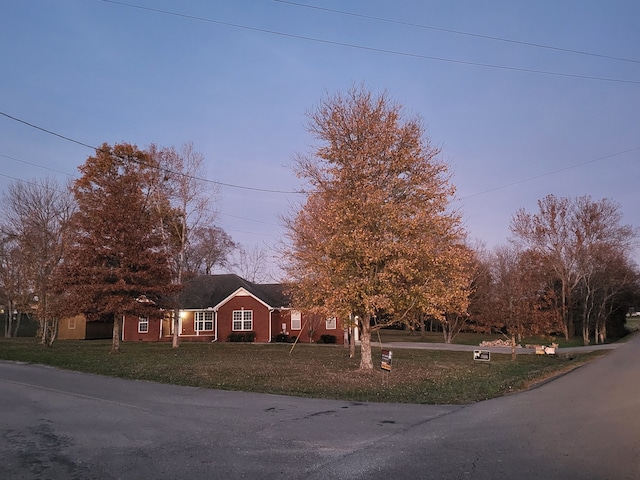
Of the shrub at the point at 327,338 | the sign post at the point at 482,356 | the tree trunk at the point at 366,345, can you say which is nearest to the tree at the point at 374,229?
the tree trunk at the point at 366,345

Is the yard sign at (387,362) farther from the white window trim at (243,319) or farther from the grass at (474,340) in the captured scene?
the white window trim at (243,319)

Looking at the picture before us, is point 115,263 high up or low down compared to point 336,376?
up

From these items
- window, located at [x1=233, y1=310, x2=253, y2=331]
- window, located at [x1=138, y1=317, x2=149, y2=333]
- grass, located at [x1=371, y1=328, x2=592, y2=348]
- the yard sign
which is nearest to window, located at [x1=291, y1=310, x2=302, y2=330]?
window, located at [x1=233, y1=310, x2=253, y2=331]

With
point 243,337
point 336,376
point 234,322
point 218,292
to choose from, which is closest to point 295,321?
point 243,337

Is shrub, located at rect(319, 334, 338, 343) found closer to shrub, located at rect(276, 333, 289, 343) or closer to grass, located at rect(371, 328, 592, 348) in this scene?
shrub, located at rect(276, 333, 289, 343)

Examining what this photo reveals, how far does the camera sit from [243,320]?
46.6 metres

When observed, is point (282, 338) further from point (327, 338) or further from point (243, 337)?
point (327, 338)

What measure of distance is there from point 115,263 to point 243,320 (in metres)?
19.1

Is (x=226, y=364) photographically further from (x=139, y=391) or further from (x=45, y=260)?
(x=45, y=260)

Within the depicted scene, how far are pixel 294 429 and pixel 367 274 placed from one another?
32.4ft

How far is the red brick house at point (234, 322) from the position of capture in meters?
46.1

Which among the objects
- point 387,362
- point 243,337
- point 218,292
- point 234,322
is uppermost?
point 218,292

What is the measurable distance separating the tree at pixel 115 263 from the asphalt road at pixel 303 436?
13.9 metres

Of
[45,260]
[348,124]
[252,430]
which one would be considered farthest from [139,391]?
[45,260]
